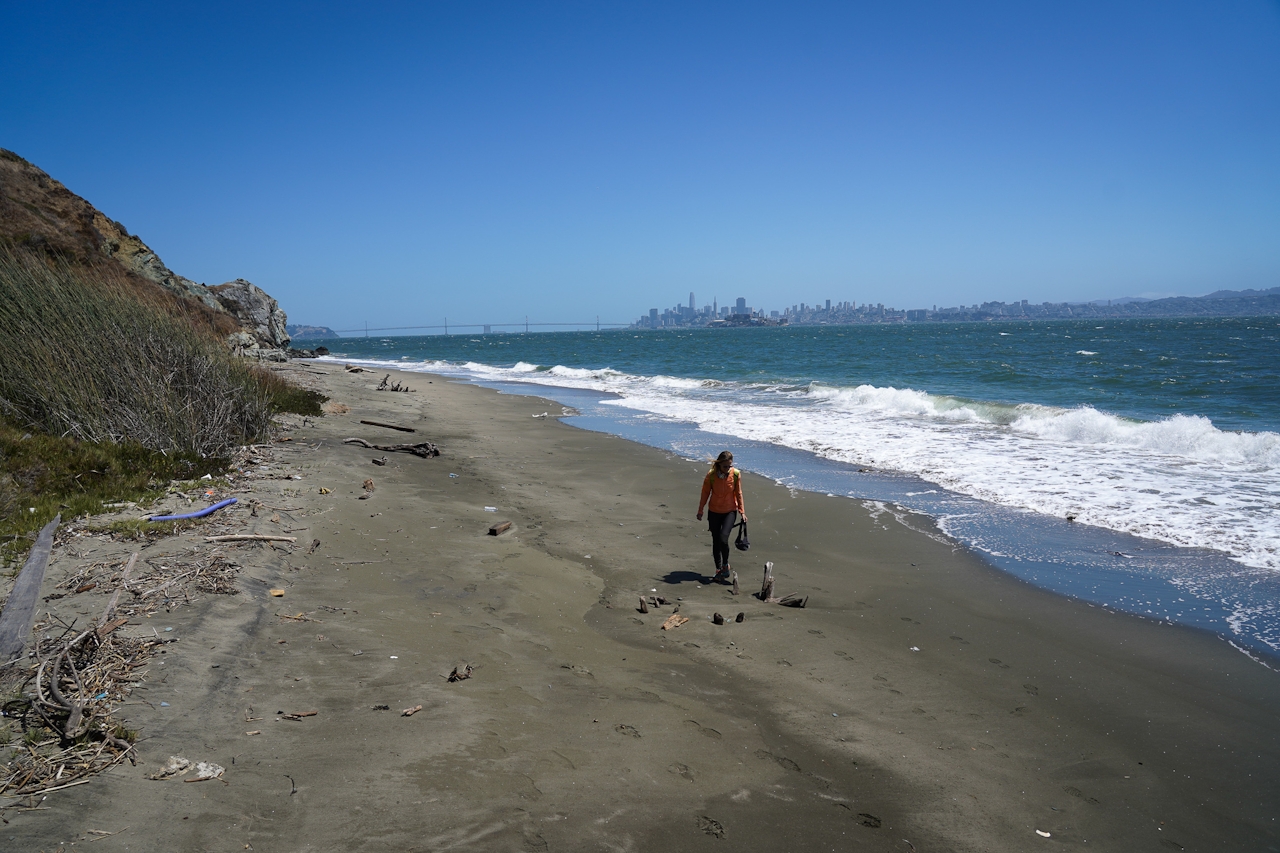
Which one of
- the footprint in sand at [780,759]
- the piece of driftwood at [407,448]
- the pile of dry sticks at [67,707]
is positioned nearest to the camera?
the pile of dry sticks at [67,707]

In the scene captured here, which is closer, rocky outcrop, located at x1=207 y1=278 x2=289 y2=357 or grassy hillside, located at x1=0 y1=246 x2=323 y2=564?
grassy hillside, located at x1=0 y1=246 x2=323 y2=564

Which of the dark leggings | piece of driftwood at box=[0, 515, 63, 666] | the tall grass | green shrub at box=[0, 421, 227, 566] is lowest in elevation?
the dark leggings

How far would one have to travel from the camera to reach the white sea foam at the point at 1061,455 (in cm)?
1040

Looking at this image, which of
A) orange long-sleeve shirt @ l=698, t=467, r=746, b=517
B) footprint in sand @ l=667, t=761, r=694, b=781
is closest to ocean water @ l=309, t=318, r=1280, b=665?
orange long-sleeve shirt @ l=698, t=467, r=746, b=517

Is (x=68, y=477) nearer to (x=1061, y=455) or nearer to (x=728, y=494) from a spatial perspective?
(x=728, y=494)

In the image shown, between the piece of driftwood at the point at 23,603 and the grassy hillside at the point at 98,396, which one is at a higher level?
the grassy hillside at the point at 98,396

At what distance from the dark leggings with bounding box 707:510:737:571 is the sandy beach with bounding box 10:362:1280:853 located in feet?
1.21

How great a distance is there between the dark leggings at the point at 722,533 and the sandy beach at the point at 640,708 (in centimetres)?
37

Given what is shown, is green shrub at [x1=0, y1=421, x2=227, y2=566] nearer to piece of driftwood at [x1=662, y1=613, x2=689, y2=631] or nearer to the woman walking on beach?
piece of driftwood at [x1=662, y1=613, x2=689, y2=631]

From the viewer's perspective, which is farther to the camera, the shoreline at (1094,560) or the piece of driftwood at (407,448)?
the piece of driftwood at (407,448)

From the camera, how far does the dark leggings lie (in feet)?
27.1

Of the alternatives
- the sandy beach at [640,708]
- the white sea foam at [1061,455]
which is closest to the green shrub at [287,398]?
the sandy beach at [640,708]

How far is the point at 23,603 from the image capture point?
189 inches

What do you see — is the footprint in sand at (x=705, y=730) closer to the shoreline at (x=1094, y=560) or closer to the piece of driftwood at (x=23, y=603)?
the piece of driftwood at (x=23, y=603)
